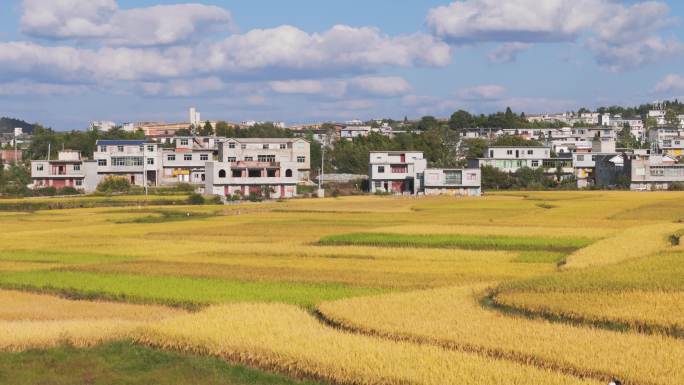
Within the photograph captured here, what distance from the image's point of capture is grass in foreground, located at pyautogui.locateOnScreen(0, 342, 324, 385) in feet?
50.0

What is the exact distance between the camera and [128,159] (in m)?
94.6

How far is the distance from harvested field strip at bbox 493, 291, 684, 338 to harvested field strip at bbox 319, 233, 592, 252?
1404cm

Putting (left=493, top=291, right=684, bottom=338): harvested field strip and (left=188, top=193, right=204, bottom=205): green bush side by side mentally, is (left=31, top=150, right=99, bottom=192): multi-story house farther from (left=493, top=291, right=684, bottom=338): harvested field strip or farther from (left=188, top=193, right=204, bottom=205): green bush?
(left=493, top=291, right=684, bottom=338): harvested field strip

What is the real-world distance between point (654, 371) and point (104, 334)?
1071 cm

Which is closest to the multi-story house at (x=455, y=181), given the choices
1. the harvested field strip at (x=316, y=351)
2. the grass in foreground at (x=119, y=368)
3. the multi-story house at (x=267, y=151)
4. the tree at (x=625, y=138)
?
the multi-story house at (x=267, y=151)

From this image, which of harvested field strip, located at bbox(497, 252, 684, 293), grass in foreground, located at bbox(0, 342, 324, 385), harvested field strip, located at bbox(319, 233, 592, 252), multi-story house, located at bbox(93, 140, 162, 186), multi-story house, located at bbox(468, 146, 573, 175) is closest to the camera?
grass in foreground, located at bbox(0, 342, 324, 385)

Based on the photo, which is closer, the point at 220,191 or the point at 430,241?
the point at 430,241

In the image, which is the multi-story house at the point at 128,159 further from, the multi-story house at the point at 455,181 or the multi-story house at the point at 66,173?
the multi-story house at the point at 455,181

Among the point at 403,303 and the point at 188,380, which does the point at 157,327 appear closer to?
the point at 188,380

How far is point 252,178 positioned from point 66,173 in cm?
1951

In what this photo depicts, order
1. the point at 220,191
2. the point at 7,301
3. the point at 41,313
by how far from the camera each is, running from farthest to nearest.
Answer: the point at 220,191, the point at 7,301, the point at 41,313

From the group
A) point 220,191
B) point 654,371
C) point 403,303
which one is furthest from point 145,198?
point 654,371

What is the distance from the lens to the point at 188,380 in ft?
50.0

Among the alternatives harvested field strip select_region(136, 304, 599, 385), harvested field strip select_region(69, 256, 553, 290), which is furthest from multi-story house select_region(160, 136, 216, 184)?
harvested field strip select_region(136, 304, 599, 385)
